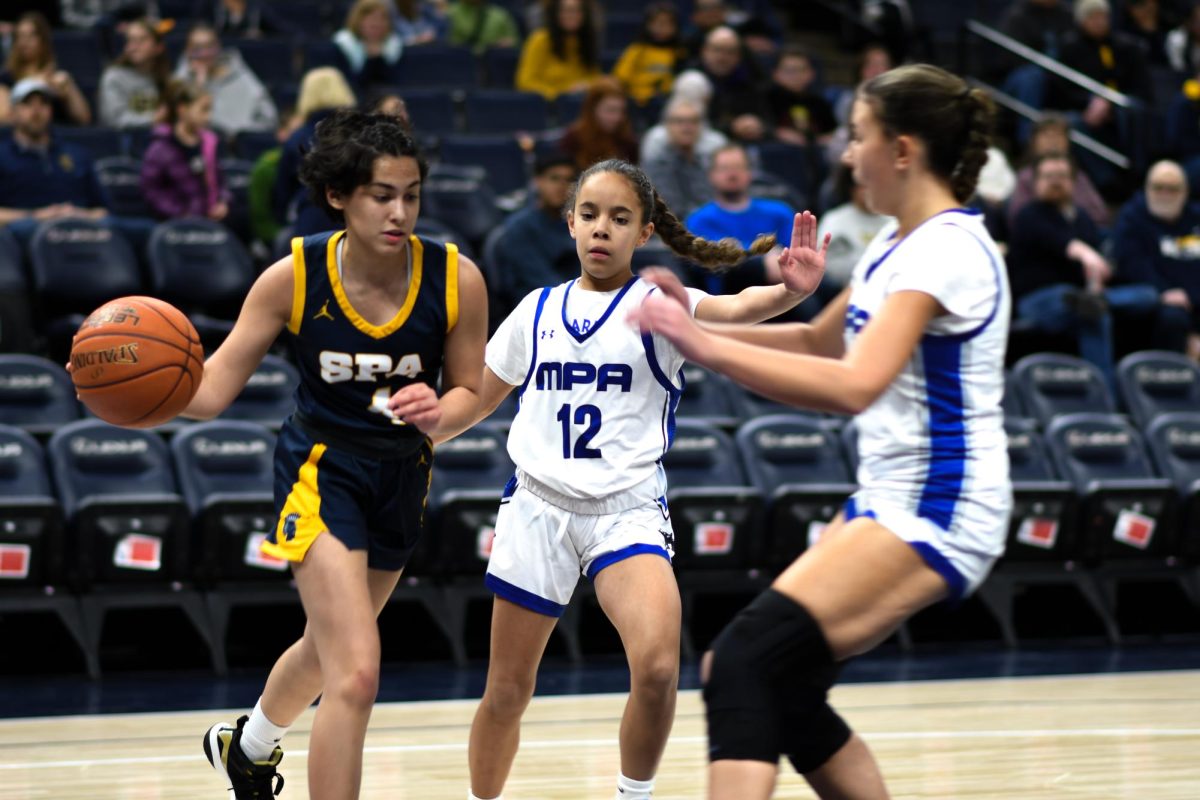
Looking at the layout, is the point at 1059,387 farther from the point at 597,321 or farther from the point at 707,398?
the point at 597,321

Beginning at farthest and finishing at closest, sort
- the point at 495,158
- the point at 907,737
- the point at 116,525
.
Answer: the point at 495,158, the point at 116,525, the point at 907,737

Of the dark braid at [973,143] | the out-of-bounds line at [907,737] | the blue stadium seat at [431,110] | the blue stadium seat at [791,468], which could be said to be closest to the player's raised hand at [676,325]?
the dark braid at [973,143]

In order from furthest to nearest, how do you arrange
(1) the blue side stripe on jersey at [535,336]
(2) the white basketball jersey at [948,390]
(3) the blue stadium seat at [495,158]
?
(3) the blue stadium seat at [495,158] → (1) the blue side stripe on jersey at [535,336] → (2) the white basketball jersey at [948,390]

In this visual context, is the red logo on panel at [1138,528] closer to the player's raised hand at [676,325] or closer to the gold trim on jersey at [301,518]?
the gold trim on jersey at [301,518]

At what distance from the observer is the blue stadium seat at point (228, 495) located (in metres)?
7.68

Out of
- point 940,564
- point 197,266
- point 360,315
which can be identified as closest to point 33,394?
point 197,266

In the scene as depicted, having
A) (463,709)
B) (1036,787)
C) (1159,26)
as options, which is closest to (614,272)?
(1036,787)

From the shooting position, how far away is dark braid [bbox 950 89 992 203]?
10.9 feet

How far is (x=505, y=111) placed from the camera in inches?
465

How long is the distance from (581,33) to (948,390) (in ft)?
28.7

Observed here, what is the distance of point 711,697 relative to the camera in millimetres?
3275

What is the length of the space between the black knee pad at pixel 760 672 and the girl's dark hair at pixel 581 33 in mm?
8720

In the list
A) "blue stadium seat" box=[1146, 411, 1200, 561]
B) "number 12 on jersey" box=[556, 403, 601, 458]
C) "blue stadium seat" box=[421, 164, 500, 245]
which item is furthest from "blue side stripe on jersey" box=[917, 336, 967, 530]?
"blue stadium seat" box=[421, 164, 500, 245]

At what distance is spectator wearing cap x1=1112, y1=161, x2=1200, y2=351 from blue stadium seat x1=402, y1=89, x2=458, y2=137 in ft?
14.4
